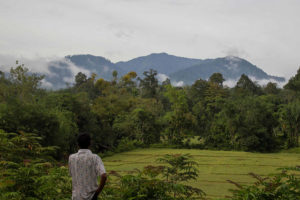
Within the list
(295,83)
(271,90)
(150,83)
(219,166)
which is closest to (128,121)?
(219,166)

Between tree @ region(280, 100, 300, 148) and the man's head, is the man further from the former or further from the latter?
tree @ region(280, 100, 300, 148)

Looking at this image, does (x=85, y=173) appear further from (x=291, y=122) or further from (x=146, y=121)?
(x=291, y=122)

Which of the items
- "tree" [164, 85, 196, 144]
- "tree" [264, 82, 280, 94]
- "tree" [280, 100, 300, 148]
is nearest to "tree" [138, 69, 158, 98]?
"tree" [164, 85, 196, 144]

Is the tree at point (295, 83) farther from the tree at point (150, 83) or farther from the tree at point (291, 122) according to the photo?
the tree at point (150, 83)

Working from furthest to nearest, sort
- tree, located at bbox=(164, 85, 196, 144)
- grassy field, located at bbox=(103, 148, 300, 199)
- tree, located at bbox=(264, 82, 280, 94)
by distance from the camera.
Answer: tree, located at bbox=(264, 82, 280, 94), tree, located at bbox=(164, 85, 196, 144), grassy field, located at bbox=(103, 148, 300, 199)

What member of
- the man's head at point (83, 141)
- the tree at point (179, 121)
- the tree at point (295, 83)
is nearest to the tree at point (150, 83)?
the tree at point (179, 121)

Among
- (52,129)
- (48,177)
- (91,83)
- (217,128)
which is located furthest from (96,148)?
(91,83)

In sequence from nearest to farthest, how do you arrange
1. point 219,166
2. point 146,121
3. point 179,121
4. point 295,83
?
point 219,166, point 146,121, point 179,121, point 295,83

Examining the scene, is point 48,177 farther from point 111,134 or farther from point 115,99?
point 115,99

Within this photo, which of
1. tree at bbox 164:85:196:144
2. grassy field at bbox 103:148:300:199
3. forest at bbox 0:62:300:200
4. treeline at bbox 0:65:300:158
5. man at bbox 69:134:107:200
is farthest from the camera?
tree at bbox 164:85:196:144

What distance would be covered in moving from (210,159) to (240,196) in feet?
57.1

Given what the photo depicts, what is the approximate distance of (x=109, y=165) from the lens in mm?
18828

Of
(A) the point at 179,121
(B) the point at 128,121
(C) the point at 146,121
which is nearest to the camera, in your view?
(B) the point at 128,121

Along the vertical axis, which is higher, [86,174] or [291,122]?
[291,122]
